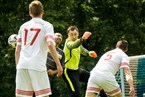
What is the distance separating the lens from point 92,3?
25562 mm

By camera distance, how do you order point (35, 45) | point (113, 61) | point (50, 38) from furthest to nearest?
point (113, 61), point (35, 45), point (50, 38)

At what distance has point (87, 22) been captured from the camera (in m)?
24.9

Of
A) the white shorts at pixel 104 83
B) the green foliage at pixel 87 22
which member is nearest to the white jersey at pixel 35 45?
the white shorts at pixel 104 83

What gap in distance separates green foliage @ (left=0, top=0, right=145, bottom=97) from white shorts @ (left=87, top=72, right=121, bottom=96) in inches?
544

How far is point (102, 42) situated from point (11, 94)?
6.01 m

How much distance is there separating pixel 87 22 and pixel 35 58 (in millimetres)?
18567

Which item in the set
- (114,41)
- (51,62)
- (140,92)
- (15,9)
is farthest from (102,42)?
(51,62)

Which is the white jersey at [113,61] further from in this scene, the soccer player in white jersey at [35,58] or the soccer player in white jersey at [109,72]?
the soccer player in white jersey at [35,58]

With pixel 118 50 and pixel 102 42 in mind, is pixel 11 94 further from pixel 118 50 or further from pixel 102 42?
pixel 118 50

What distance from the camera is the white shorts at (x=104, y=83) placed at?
7.98 m

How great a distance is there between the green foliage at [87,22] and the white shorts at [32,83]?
15330mm

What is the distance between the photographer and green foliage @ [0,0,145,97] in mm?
22141

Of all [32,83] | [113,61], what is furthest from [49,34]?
[113,61]

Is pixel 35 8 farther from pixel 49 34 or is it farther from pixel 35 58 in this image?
pixel 35 58
